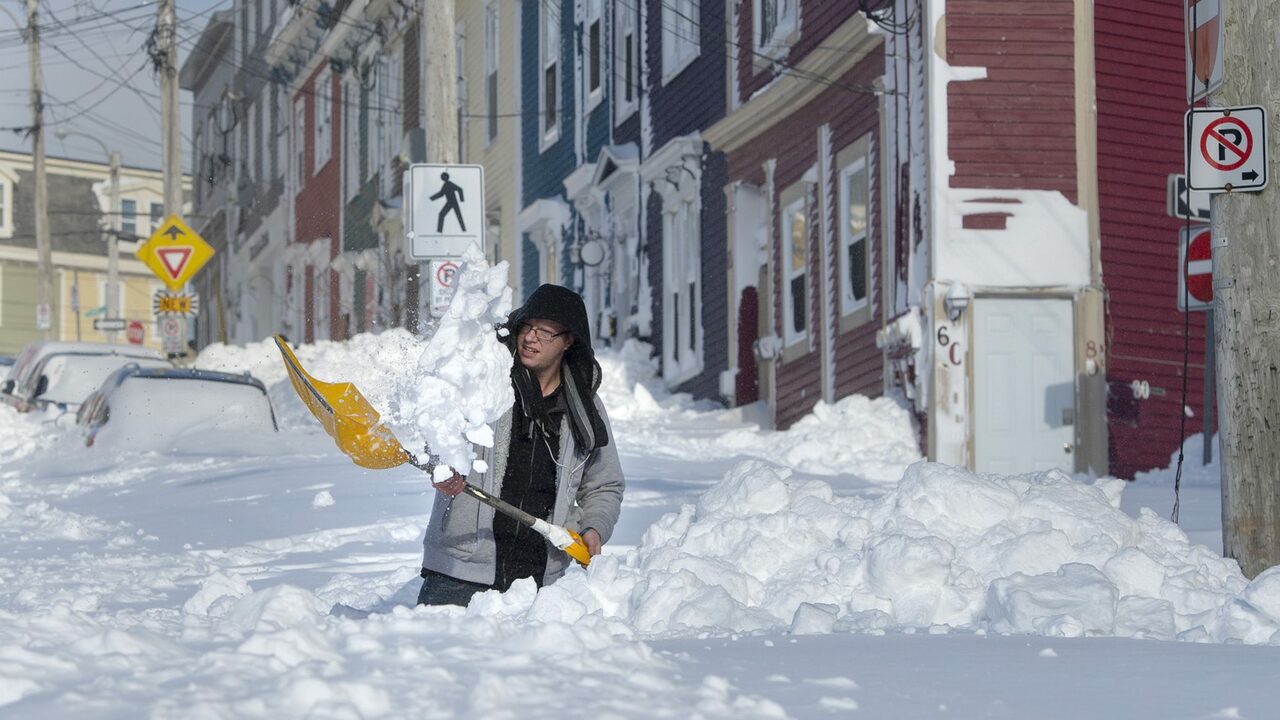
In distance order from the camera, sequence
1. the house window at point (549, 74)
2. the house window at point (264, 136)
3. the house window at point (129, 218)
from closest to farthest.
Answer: the house window at point (549, 74) → the house window at point (264, 136) → the house window at point (129, 218)

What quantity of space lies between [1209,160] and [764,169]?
13285mm

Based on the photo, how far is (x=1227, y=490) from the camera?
8852 mm

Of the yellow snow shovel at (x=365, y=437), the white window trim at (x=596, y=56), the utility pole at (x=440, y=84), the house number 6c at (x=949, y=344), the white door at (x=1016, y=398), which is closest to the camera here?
the yellow snow shovel at (x=365, y=437)

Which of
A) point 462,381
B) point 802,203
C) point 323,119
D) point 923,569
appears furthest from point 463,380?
point 323,119

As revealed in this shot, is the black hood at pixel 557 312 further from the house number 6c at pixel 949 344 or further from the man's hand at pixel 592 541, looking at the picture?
the house number 6c at pixel 949 344

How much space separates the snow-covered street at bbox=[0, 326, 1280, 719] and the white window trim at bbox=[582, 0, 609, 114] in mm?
15128

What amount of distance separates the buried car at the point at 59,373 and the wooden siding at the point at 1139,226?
13.8 metres

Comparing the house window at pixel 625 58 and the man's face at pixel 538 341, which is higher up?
the house window at pixel 625 58

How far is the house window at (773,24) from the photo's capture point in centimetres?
2069

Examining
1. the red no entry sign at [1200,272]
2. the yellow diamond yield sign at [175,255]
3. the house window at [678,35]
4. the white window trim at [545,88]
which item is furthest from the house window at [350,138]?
the red no entry sign at [1200,272]

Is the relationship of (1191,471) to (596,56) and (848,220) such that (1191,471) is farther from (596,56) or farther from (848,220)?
(596,56)

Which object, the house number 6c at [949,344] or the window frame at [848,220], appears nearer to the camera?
the house number 6c at [949,344]

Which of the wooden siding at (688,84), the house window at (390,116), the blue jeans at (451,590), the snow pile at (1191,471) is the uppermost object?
the house window at (390,116)

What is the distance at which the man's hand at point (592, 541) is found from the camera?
6.39 m
